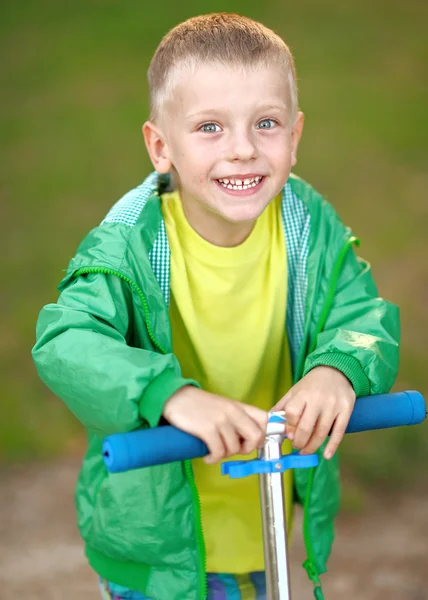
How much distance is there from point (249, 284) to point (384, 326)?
12.0 inches

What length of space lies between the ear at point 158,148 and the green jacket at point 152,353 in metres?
0.06

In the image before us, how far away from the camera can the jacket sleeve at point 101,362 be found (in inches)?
61.5

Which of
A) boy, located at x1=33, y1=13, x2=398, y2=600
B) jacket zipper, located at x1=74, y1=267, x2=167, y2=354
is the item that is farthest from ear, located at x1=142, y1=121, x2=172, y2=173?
jacket zipper, located at x1=74, y1=267, x2=167, y2=354

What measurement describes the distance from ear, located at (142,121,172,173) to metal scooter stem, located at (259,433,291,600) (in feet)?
2.50

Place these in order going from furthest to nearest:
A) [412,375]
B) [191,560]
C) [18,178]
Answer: [18,178] < [412,375] < [191,560]

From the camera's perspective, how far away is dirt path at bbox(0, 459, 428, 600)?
2.94 meters

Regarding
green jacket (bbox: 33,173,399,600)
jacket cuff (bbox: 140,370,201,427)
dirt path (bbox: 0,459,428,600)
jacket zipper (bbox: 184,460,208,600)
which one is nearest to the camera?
jacket cuff (bbox: 140,370,201,427)

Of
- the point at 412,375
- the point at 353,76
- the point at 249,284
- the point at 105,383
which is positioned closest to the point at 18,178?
the point at 353,76

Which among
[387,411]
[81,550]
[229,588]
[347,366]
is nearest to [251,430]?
[387,411]

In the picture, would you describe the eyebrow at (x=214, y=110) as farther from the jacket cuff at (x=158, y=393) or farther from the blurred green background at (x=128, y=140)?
the blurred green background at (x=128, y=140)

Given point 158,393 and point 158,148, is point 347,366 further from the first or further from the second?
point 158,148

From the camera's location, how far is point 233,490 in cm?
209

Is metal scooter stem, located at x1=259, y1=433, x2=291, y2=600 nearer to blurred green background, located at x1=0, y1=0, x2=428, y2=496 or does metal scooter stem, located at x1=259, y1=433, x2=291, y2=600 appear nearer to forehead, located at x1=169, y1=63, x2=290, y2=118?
forehead, located at x1=169, y1=63, x2=290, y2=118

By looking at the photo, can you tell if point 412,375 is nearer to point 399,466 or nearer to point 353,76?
point 399,466
